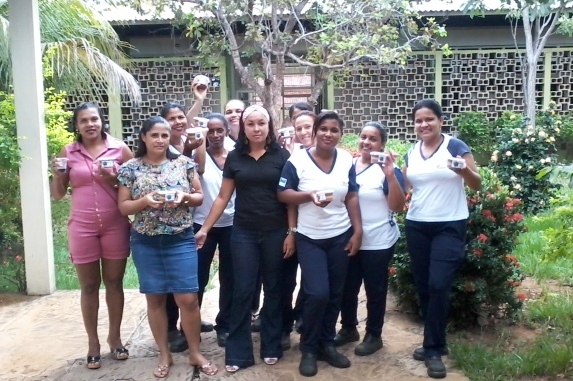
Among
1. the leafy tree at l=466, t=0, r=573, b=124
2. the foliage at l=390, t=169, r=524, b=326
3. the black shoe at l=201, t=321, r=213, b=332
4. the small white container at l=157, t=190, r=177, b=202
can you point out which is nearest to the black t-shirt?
the small white container at l=157, t=190, r=177, b=202

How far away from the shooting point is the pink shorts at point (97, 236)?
13.7 ft

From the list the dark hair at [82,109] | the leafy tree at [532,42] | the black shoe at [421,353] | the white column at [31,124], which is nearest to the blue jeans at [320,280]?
the black shoe at [421,353]

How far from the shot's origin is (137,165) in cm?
409

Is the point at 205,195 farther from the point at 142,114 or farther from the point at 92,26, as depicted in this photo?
the point at 142,114

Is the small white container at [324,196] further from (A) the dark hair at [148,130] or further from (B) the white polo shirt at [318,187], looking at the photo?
(A) the dark hair at [148,130]

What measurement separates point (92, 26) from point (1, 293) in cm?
359

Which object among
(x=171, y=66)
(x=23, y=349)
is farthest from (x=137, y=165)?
(x=171, y=66)

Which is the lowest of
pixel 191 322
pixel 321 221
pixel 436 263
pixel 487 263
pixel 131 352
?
pixel 131 352

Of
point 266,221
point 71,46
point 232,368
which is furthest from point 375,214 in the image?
point 71,46

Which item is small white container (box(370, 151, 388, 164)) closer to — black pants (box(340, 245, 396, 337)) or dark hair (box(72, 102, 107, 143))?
black pants (box(340, 245, 396, 337))

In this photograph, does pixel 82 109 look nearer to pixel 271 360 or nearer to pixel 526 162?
pixel 271 360

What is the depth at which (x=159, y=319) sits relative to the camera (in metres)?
4.21

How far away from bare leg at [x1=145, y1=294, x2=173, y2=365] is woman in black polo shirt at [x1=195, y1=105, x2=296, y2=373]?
431 mm

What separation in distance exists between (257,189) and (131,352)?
5.30ft
